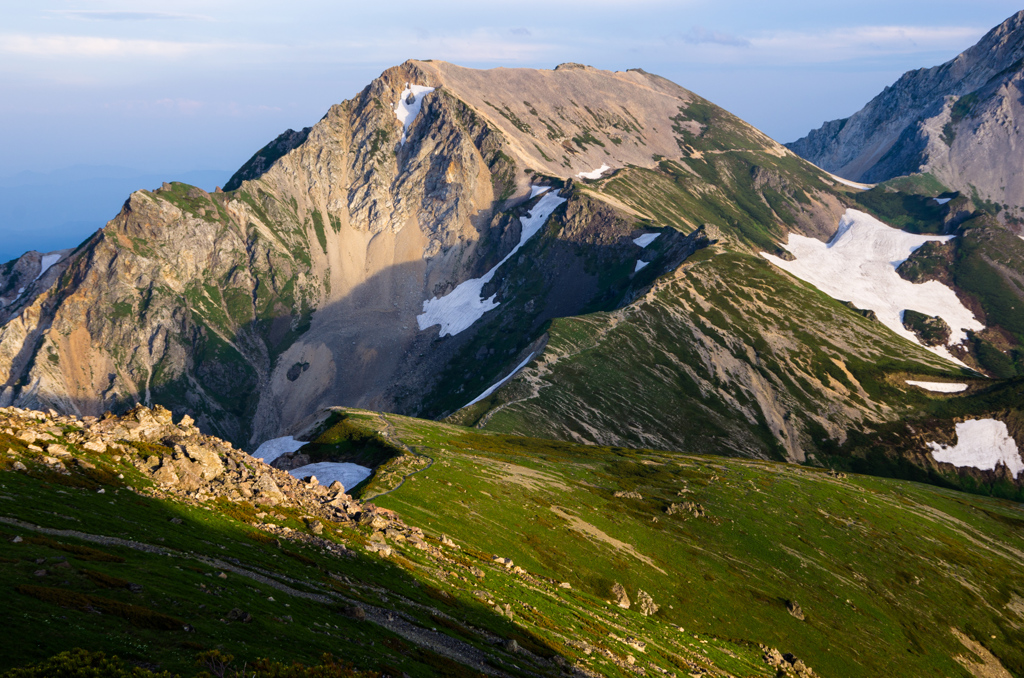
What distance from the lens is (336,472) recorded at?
108875 mm

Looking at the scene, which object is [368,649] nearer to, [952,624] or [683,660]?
[683,660]

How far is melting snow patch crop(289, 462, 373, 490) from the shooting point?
341ft

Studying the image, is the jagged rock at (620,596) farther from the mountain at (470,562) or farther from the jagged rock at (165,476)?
the jagged rock at (165,476)

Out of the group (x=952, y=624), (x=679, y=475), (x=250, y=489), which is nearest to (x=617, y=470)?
(x=679, y=475)

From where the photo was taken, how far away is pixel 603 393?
638 ft

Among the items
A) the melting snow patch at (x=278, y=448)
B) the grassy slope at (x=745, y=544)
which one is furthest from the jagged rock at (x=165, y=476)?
the melting snow patch at (x=278, y=448)

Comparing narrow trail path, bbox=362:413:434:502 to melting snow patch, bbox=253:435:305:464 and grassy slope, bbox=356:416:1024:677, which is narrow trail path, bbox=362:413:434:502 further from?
melting snow patch, bbox=253:435:305:464

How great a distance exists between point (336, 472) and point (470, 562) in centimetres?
4394

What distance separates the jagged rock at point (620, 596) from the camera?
82.9m

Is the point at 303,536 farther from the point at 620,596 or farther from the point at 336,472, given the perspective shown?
the point at 336,472

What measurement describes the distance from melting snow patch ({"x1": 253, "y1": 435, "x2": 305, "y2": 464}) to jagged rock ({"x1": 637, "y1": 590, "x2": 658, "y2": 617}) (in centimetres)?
6734

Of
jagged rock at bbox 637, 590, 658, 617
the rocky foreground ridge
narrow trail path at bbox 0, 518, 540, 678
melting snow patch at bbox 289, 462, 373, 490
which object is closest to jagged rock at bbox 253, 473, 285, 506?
the rocky foreground ridge

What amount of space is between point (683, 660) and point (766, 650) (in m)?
20.6

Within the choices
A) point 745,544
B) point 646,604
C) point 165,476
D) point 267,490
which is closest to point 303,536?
point 267,490
